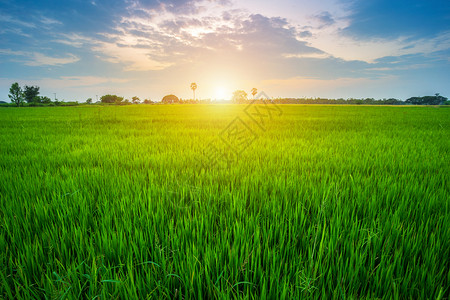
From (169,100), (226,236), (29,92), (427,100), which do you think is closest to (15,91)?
(29,92)

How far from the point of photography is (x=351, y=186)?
1881 mm

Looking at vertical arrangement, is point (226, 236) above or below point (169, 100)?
below

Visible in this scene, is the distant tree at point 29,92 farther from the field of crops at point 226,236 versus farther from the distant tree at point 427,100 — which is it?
the distant tree at point 427,100

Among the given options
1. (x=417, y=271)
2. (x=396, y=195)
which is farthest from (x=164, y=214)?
(x=396, y=195)

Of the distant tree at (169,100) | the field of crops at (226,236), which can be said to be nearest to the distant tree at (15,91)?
the distant tree at (169,100)

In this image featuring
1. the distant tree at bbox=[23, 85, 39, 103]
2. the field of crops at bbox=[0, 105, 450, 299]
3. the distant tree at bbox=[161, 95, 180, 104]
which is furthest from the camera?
the distant tree at bbox=[23, 85, 39, 103]

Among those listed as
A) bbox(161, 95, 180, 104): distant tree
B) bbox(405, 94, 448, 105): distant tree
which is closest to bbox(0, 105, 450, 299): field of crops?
bbox(161, 95, 180, 104): distant tree

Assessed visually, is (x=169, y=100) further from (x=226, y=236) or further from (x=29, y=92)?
(x=226, y=236)

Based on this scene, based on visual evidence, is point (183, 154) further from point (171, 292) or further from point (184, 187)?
point (171, 292)

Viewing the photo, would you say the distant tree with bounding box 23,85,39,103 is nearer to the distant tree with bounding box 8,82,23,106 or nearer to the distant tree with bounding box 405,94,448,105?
the distant tree with bounding box 8,82,23,106

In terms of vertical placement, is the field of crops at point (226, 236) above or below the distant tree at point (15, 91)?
below

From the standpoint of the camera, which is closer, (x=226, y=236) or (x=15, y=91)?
(x=226, y=236)

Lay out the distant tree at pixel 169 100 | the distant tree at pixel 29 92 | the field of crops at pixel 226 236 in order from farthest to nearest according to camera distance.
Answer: the distant tree at pixel 29 92 < the distant tree at pixel 169 100 < the field of crops at pixel 226 236

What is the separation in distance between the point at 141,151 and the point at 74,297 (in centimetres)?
272
